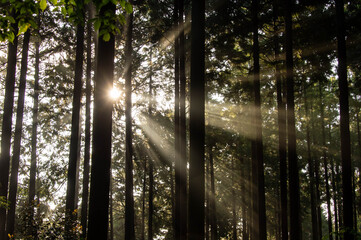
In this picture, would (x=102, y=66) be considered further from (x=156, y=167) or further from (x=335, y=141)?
(x=335, y=141)

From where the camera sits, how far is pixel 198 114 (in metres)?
7.43

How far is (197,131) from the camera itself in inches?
291

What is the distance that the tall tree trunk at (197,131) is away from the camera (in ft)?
23.1

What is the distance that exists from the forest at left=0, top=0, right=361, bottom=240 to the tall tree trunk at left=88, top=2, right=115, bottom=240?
0.02 meters

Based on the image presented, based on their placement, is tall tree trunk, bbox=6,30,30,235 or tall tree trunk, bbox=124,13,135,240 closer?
tall tree trunk, bbox=6,30,30,235

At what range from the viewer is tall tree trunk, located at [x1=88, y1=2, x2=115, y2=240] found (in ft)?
16.4

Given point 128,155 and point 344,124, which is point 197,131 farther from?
point 128,155

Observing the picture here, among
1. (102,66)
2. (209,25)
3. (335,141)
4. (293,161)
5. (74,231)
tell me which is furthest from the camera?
(335,141)

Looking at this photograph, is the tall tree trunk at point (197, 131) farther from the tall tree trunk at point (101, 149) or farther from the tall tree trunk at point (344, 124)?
the tall tree trunk at point (344, 124)

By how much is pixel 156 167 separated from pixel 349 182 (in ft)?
45.6

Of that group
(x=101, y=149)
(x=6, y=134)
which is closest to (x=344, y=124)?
(x=101, y=149)

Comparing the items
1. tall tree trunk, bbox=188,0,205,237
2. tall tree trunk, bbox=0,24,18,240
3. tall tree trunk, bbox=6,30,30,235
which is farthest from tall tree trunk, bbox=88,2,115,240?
tall tree trunk, bbox=6,30,30,235

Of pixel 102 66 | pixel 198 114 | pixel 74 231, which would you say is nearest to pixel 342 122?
pixel 198 114

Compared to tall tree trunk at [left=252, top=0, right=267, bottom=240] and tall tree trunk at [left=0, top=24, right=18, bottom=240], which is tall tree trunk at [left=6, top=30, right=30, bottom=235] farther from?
tall tree trunk at [left=252, top=0, right=267, bottom=240]
